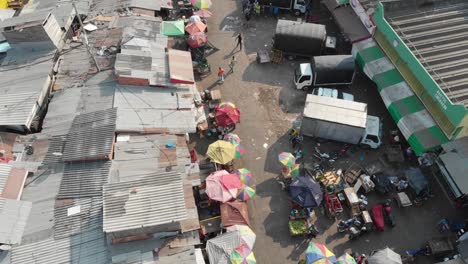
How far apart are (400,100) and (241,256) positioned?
19133 mm

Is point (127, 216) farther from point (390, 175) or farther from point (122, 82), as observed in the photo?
point (390, 175)

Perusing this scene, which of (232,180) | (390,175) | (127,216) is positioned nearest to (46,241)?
(127,216)

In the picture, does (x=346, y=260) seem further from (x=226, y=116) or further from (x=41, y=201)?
(x=41, y=201)

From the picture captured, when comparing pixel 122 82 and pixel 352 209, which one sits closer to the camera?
pixel 352 209

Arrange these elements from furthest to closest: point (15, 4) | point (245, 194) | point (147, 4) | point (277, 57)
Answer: point (15, 4), point (147, 4), point (277, 57), point (245, 194)

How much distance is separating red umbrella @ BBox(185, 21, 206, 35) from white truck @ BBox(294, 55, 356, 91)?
11.3m

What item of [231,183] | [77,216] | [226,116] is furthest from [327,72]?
[77,216]

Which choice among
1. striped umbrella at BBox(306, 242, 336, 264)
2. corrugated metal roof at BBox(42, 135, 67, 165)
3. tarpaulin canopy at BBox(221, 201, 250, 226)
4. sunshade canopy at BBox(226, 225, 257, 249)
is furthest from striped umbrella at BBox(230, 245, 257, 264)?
corrugated metal roof at BBox(42, 135, 67, 165)

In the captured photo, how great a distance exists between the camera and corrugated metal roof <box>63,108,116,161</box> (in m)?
25.4

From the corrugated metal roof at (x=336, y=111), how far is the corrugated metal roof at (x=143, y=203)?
13.5m

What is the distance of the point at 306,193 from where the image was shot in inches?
1050

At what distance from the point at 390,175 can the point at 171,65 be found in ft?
67.8

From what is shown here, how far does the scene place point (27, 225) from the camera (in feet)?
76.0

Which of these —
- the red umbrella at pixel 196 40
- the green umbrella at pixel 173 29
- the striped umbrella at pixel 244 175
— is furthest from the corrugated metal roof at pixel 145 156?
the green umbrella at pixel 173 29
